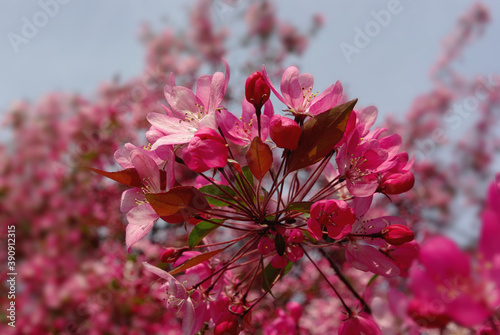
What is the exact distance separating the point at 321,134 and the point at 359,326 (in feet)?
1.59

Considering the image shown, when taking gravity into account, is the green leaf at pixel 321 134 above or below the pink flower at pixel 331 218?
above

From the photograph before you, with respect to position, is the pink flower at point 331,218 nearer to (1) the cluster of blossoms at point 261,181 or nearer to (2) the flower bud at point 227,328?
(1) the cluster of blossoms at point 261,181

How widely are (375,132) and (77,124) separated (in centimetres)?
383

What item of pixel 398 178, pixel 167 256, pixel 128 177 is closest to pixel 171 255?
pixel 167 256

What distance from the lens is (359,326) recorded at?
85 cm

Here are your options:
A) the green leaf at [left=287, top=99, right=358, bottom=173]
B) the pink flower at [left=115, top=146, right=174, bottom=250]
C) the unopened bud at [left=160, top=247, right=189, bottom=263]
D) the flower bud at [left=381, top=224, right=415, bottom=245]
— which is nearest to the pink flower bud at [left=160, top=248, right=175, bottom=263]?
the unopened bud at [left=160, top=247, right=189, bottom=263]

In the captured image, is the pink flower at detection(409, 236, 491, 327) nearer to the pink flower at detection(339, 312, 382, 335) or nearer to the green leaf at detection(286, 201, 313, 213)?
the green leaf at detection(286, 201, 313, 213)

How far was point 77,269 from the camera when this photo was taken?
3004mm

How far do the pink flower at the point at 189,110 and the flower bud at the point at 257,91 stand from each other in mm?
58

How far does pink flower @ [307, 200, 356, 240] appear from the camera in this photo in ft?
2.33

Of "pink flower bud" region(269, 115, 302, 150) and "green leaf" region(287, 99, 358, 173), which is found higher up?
"pink flower bud" region(269, 115, 302, 150)

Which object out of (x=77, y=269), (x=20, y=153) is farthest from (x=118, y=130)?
(x=77, y=269)

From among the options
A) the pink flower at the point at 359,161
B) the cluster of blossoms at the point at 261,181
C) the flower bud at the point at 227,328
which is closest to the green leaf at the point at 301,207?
the cluster of blossoms at the point at 261,181

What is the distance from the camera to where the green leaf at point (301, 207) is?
29.9 inches
